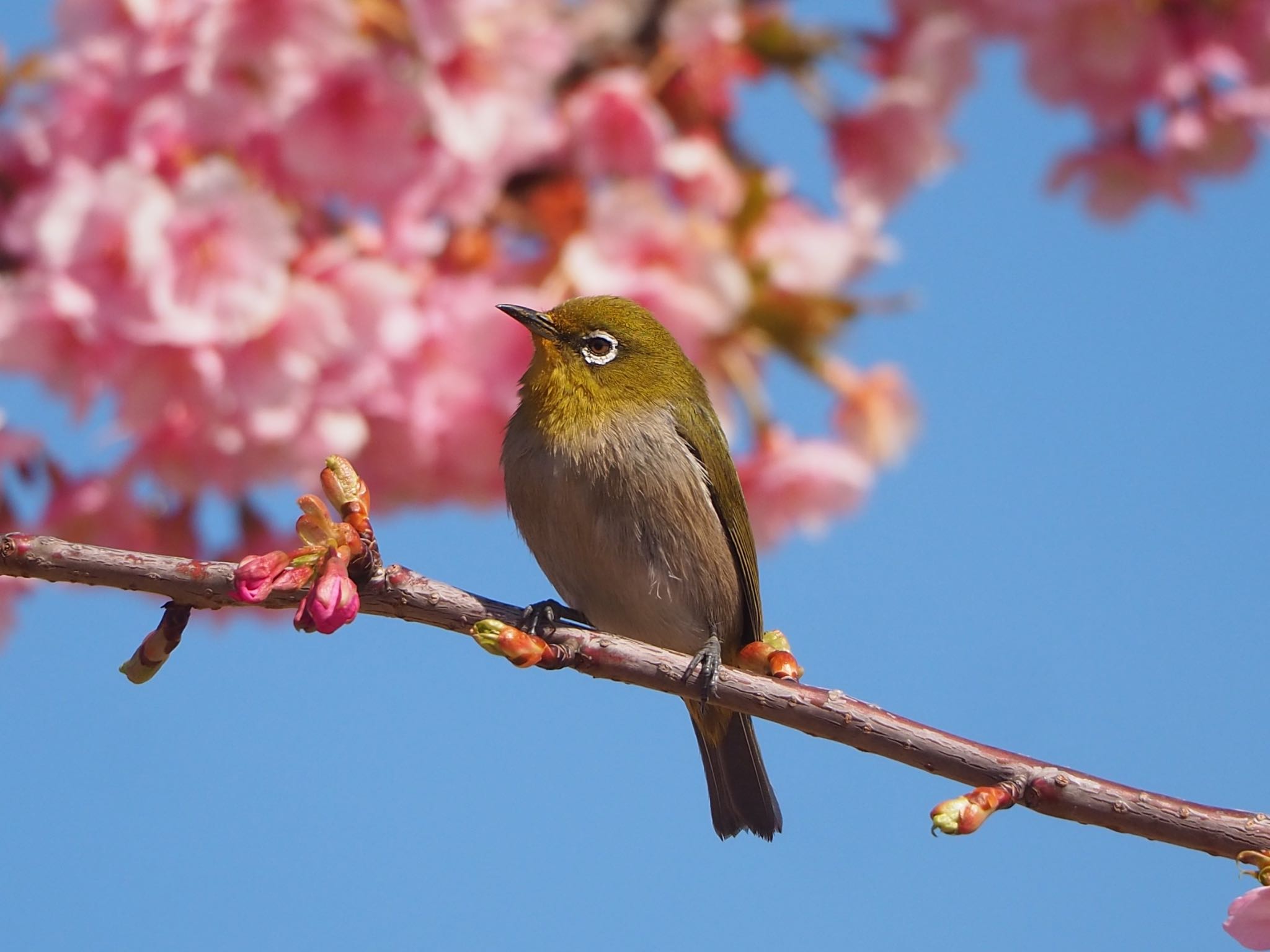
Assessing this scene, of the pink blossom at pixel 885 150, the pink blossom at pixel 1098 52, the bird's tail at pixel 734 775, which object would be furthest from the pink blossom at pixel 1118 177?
the bird's tail at pixel 734 775

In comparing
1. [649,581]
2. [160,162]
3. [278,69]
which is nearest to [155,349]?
[160,162]

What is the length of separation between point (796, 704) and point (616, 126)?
2.25m

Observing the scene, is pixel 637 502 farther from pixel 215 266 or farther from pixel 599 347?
pixel 215 266

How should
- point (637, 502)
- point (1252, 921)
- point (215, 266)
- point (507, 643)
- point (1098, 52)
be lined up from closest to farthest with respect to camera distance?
point (1252, 921)
point (507, 643)
point (215, 266)
point (637, 502)
point (1098, 52)

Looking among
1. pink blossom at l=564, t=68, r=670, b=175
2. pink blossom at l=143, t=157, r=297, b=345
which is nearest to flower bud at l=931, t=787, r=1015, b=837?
pink blossom at l=143, t=157, r=297, b=345

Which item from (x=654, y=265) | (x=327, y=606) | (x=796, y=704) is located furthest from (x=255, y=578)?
(x=654, y=265)

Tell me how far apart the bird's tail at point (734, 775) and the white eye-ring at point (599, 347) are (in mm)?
968

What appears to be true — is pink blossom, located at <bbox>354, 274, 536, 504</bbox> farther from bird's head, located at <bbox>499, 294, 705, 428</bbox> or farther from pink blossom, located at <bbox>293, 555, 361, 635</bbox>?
pink blossom, located at <bbox>293, 555, 361, 635</bbox>

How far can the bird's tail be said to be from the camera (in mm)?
3816

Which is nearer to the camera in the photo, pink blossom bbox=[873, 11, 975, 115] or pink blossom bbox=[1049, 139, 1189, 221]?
pink blossom bbox=[873, 11, 975, 115]

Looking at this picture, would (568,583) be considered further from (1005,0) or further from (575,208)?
(1005,0)

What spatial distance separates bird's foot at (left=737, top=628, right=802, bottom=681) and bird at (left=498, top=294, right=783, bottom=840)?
0.65 meters

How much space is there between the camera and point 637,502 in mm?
3688

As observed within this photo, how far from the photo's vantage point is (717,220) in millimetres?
4359
